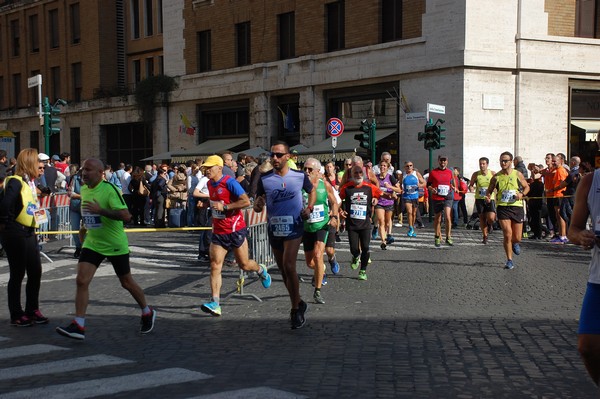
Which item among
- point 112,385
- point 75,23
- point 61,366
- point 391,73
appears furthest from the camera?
point 75,23

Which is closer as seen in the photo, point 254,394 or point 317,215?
point 254,394

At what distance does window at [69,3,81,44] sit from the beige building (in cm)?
886

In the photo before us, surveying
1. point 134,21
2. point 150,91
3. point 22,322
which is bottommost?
point 22,322

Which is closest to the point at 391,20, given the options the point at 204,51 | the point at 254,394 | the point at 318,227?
the point at 204,51

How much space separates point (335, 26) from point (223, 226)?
21643 millimetres

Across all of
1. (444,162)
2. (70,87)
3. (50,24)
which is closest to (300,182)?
(444,162)

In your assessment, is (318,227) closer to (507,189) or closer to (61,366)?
(61,366)

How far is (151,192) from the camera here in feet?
75.5

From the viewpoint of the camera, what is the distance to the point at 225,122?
34656 mm

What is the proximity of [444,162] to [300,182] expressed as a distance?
30.8 feet

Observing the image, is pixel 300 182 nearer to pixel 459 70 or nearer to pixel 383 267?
pixel 383 267

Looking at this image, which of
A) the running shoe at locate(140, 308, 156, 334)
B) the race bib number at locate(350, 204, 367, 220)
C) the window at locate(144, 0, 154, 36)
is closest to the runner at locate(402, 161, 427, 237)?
the race bib number at locate(350, 204, 367, 220)

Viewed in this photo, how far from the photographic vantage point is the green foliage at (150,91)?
36719 millimetres

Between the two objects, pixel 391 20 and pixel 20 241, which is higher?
pixel 391 20
